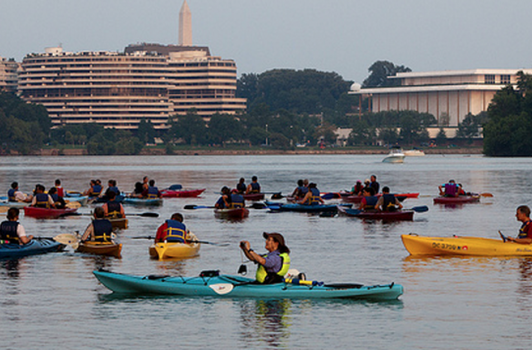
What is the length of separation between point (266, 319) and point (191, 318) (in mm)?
1889

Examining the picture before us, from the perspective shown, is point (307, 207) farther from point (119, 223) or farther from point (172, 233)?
point (172, 233)

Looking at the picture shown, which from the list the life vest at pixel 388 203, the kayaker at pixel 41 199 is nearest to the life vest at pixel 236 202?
the life vest at pixel 388 203

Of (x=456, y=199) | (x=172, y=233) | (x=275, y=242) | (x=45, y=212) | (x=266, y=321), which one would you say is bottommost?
(x=266, y=321)

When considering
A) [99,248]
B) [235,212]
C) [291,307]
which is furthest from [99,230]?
[235,212]

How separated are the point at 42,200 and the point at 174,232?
1911cm

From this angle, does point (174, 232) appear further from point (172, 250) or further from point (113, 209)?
point (113, 209)

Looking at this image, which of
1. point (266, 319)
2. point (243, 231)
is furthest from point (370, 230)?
point (266, 319)

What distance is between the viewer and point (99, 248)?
36.6 meters

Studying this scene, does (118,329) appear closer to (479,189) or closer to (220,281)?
(220,281)

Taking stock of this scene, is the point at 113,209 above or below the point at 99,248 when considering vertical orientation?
above

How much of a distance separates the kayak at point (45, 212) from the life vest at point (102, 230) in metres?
18.3

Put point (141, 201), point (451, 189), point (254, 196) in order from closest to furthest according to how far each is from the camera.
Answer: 1. point (141, 201)
2. point (451, 189)
3. point (254, 196)

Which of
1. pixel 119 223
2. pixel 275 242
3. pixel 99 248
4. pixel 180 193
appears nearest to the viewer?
pixel 275 242

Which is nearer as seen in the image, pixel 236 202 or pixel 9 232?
pixel 9 232
